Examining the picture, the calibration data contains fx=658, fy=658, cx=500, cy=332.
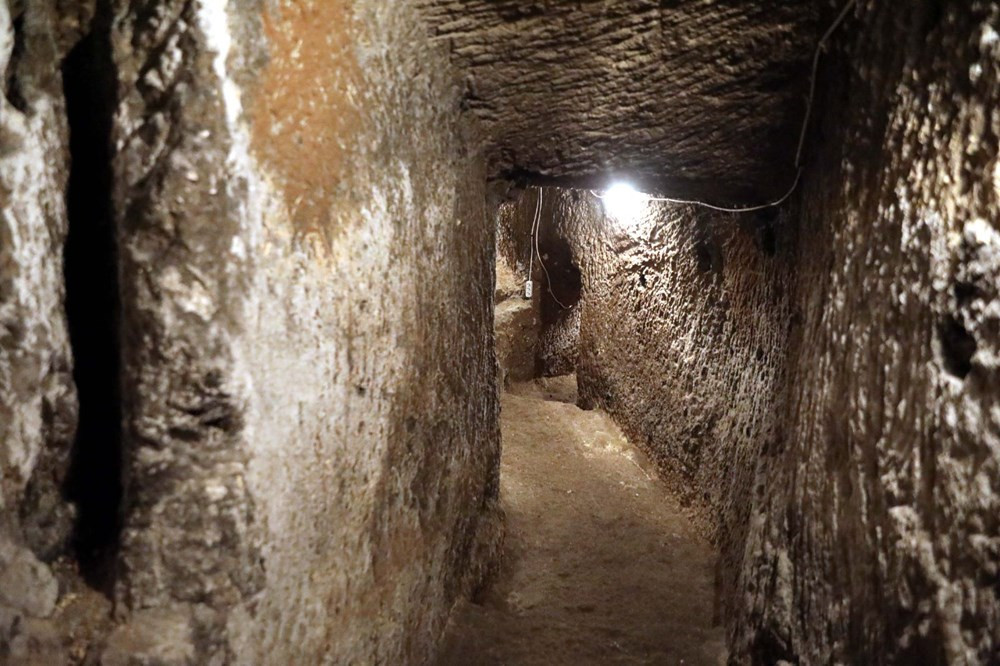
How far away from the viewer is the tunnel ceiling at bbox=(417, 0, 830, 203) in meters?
1.88

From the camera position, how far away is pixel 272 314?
52.3 inches

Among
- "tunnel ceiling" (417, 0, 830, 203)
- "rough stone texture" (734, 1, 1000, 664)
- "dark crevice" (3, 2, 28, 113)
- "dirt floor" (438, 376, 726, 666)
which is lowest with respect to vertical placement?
"dirt floor" (438, 376, 726, 666)

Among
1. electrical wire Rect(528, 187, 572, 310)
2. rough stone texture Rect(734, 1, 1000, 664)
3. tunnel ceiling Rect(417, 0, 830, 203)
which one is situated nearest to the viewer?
rough stone texture Rect(734, 1, 1000, 664)

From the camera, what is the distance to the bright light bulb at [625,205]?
3898mm

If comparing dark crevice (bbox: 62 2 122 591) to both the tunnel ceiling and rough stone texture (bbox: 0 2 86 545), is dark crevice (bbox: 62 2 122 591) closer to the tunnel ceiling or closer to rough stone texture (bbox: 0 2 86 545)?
rough stone texture (bbox: 0 2 86 545)

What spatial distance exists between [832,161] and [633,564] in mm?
2005

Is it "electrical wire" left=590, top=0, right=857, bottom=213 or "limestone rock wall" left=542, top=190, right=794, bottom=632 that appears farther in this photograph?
"limestone rock wall" left=542, top=190, right=794, bottom=632

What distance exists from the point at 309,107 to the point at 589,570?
238cm

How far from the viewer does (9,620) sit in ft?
4.01

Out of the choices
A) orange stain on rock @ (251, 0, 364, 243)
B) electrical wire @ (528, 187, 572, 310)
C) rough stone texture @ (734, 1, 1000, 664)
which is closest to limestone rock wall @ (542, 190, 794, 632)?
rough stone texture @ (734, 1, 1000, 664)

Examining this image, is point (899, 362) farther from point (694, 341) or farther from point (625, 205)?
point (625, 205)

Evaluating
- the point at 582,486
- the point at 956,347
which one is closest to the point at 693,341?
the point at 582,486

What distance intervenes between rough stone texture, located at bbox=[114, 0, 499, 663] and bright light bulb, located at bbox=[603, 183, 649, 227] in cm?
218

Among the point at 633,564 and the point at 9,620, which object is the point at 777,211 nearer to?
the point at 633,564
